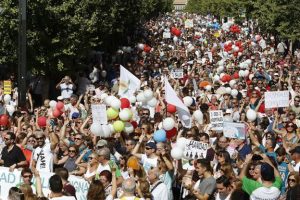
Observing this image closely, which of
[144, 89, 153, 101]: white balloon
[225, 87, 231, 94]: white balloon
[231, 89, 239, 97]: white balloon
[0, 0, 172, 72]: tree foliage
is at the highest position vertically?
[0, 0, 172, 72]: tree foliage

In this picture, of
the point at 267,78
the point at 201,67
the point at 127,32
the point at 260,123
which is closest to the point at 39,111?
the point at 260,123

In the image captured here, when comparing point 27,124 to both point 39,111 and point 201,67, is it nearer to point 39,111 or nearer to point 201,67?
point 39,111

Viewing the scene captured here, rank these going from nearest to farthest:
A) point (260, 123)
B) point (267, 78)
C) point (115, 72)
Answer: point (260, 123) < point (267, 78) < point (115, 72)

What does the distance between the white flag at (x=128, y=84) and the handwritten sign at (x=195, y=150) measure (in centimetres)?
557

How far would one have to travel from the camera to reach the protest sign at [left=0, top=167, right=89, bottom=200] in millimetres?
10072

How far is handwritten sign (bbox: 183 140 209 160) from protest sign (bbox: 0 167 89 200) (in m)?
1.66

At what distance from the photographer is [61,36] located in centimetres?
2506

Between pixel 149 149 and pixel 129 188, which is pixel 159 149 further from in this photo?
pixel 129 188

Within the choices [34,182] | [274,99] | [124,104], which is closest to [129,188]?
[34,182]

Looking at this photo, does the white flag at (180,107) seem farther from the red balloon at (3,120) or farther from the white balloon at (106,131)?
the red balloon at (3,120)

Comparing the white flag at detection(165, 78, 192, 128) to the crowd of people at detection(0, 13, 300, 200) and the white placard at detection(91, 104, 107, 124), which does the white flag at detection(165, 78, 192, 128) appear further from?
the white placard at detection(91, 104, 107, 124)

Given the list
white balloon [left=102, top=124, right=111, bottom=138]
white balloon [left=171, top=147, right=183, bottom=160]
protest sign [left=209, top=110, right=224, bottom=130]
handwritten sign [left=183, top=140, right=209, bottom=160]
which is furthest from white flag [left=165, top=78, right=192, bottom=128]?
Result: white balloon [left=171, top=147, right=183, bottom=160]

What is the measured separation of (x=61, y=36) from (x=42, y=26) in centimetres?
74

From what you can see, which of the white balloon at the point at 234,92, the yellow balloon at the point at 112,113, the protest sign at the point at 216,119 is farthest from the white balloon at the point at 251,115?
the white balloon at the point at 234,92
